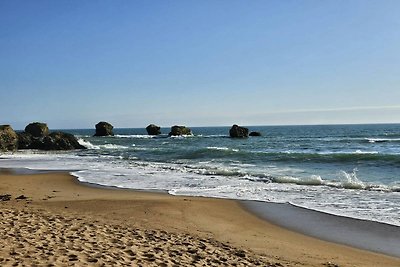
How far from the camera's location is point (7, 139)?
44.5 meters

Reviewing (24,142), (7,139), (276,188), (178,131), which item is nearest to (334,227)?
(276,188)

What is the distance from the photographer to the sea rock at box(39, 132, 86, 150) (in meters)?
47.1

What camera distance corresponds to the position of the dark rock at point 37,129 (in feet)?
191

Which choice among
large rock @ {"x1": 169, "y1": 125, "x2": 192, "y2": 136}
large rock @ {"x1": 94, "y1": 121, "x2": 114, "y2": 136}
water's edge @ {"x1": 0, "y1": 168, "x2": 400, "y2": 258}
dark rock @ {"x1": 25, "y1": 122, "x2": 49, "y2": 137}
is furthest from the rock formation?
large rock @ {"x1": 94, "y1": 121, "x2": 114, "y2": 136}

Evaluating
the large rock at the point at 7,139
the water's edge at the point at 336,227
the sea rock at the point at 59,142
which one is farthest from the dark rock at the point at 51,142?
the water's edge at the point at 336,227

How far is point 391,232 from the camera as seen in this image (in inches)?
368

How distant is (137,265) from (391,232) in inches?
248

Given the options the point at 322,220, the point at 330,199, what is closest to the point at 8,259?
the point at 322,220

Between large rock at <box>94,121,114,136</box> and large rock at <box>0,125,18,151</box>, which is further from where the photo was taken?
large rock at <box>94,121,114,136</box>

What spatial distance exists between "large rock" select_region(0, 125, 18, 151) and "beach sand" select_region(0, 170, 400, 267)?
33.9 m

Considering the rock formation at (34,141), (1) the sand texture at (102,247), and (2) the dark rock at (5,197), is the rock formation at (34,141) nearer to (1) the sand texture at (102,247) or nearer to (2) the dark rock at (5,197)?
(2) the dark rock at (5,197)

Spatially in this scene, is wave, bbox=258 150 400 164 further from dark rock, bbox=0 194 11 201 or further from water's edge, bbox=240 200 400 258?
dark rock, bbox=0 194 11 201

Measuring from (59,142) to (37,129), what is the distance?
1332 cm

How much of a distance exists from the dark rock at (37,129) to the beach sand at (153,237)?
47842mm
